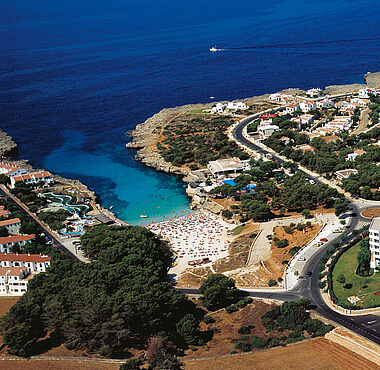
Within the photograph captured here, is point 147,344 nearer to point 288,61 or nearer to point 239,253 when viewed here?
point 239,253

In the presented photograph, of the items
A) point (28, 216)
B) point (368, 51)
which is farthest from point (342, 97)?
point (28, 216)

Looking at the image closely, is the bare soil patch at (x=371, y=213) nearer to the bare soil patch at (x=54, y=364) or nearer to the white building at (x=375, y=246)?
the white building at (x=375, y=246)

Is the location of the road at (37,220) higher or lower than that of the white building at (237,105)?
lower

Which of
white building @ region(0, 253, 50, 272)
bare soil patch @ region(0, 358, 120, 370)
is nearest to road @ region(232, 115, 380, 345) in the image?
bare soil patch @ region(0, 358, 120, 370)

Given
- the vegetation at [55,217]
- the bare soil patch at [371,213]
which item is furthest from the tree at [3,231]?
the bare soil patch at [371,213]

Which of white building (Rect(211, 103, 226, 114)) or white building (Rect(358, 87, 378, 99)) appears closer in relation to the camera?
white building (Rect(358, 87, 378, 99))

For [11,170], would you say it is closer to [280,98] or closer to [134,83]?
[280,98]

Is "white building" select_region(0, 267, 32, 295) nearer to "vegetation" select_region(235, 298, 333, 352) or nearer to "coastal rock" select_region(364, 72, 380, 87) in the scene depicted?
"vegetation" select_region(235, 298, 333, 352)
